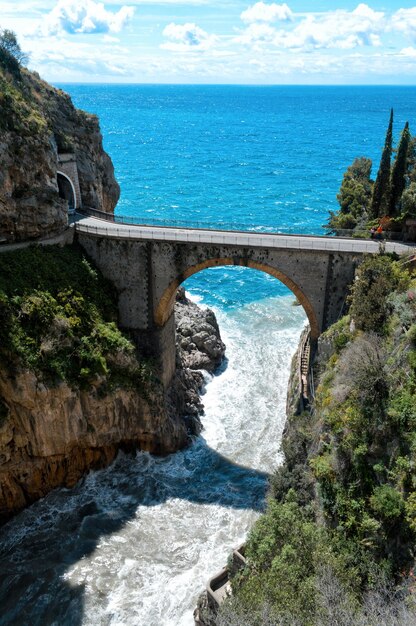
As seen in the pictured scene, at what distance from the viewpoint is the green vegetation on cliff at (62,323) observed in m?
29.2

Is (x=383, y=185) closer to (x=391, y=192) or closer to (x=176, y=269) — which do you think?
(x=391, y=192)

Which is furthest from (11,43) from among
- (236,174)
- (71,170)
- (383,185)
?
(236,174)

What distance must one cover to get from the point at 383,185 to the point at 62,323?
90.2 feet

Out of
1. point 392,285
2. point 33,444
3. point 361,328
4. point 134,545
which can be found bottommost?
point 134,545

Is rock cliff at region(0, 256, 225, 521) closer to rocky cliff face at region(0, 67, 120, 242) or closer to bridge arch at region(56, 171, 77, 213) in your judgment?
rocky cliff face at region(0, 67, 120, 242)

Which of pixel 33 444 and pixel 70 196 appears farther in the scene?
pixel 70 196

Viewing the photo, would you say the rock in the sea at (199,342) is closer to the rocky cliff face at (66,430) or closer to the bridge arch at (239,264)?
the rocky cliff face at (66,430)

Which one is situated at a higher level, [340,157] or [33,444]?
[340,157]

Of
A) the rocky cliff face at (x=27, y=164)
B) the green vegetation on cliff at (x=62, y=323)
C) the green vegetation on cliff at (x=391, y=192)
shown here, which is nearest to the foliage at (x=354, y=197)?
the green vegetation on cliff at (x=391, y=192)

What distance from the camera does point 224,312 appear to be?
59531 millimetres

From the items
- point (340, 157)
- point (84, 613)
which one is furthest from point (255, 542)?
point (340, 157)

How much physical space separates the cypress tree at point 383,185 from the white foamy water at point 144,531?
1752 centimetres

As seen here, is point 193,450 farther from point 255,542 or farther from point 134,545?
point 255,542

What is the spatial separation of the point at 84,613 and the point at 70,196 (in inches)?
1151
